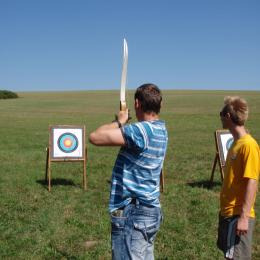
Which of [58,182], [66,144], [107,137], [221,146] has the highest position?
[107,137]

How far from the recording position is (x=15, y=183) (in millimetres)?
10492

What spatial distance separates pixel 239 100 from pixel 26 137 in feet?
64.2

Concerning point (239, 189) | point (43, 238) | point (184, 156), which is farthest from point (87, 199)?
point (184, 156)

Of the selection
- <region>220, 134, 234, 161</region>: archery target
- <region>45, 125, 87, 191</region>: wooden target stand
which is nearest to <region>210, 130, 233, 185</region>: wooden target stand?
<region>220, 134, 234, 161</region>: archery target

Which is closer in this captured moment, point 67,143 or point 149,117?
point 149,117

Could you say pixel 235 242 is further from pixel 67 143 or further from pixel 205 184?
pixel 67 143

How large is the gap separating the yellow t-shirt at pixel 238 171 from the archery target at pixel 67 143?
273 inches

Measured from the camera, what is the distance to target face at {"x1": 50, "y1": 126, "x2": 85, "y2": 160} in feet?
34.8

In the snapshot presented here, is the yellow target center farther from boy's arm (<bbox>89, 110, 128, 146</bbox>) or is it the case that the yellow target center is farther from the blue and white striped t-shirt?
boy's arm (<bbox>89, 110, 128, 146</bbox>)

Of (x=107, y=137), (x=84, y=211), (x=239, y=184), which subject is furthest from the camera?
(x=84, y=211)

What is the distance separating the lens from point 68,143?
35.1 ft

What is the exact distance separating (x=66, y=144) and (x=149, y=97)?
291 inches

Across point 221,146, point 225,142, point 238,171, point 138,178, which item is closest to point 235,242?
point 238,171

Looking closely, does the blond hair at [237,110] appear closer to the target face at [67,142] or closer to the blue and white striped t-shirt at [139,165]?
the blue and white striped t-shirt at [139,165]
